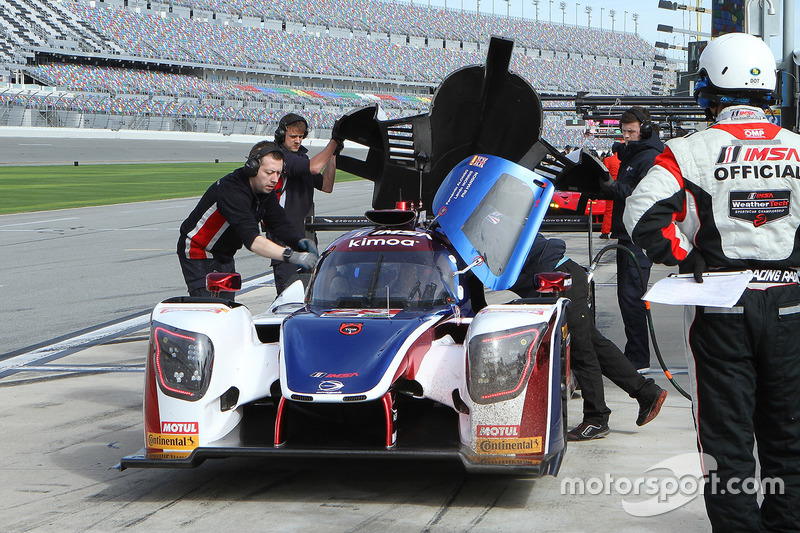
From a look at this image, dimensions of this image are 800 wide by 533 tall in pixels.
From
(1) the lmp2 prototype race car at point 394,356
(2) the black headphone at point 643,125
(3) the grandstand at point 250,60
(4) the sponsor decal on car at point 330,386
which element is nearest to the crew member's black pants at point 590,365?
(1) the lmp2 prototype race car at point 394,356

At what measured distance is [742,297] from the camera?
11.3 ft

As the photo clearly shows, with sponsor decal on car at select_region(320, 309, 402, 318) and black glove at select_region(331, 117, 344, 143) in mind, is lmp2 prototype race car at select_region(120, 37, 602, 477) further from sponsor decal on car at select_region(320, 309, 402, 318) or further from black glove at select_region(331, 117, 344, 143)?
black glove at select_region(331, 117, 344, 143)

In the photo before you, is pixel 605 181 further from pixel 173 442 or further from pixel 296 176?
pixel 173 442

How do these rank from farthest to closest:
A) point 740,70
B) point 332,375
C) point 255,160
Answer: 1. point 255,160
2. point 332,375
3. point 740,70

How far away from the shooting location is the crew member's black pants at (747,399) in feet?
11.2

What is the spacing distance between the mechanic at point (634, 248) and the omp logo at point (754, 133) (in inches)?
141

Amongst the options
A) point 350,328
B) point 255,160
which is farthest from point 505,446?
point 255,160

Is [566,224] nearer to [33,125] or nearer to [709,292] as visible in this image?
[709,292]

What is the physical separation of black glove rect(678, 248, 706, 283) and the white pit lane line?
5321 mm

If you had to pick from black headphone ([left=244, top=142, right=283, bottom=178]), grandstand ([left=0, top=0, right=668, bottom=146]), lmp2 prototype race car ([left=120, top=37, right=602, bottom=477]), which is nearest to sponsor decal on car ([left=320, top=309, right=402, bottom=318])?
lmp2 prototype race car ([left=120, top=37, right=602, bottom=477])

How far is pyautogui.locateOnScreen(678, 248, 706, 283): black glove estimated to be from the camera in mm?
3530

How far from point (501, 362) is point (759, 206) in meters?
1.56

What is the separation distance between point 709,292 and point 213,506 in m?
2.51

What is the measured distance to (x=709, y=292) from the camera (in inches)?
135
